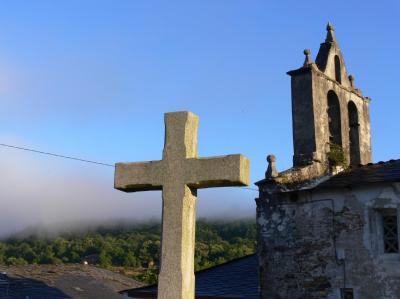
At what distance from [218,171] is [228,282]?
10.2 metres

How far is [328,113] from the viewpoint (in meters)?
14.8

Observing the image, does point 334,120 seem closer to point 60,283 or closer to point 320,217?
point 320,217

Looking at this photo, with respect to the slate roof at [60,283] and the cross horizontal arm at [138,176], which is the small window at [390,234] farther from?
the slate roof at [60,283]

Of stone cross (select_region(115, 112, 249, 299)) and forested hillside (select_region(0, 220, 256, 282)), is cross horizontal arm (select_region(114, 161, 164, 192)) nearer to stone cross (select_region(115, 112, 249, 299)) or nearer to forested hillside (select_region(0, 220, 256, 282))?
stone cross (select_region(115, 112, 249, 299))

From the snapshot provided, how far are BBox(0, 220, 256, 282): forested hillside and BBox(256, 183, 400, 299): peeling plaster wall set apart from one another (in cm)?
2581

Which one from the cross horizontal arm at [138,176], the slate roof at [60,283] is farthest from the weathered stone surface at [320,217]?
the slate roof at [60,283]

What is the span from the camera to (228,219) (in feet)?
182

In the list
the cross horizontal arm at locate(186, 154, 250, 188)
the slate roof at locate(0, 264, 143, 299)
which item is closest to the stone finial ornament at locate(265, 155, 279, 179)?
the cross horizontal arm at locate(186, 154, 250, 188)

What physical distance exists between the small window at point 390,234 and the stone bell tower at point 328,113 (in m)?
2.34

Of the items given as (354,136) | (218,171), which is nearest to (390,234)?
(354,136)

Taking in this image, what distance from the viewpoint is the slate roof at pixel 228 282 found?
551 inches

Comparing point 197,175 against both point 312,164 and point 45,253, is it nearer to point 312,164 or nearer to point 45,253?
point 312,164

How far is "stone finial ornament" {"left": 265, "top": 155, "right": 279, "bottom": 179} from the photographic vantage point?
42.3 ft

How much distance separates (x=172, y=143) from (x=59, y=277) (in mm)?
21191
